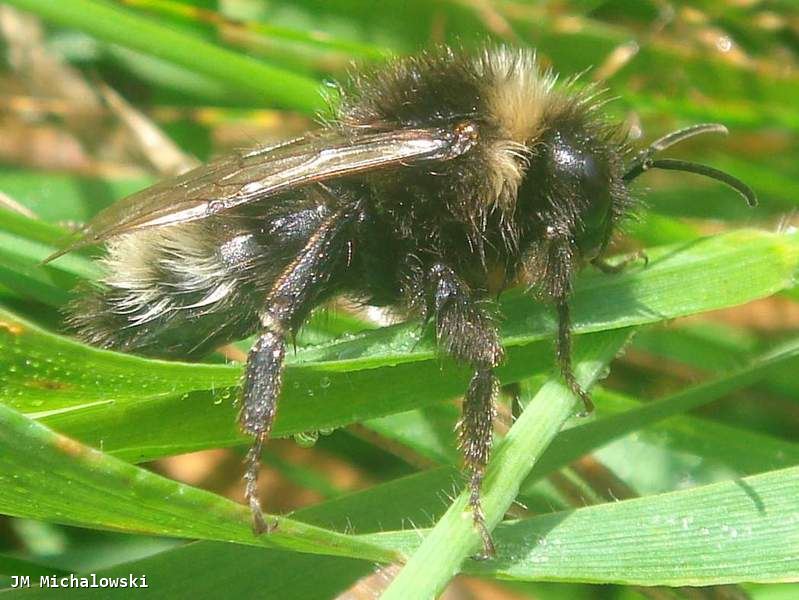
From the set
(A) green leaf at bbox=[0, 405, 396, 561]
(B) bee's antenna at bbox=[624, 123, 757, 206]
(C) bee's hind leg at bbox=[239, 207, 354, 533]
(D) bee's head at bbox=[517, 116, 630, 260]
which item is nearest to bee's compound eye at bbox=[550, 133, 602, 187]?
(D) bee's head at bbox=[517, 116, 630, 260]

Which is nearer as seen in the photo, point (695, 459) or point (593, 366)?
point (593, 366)

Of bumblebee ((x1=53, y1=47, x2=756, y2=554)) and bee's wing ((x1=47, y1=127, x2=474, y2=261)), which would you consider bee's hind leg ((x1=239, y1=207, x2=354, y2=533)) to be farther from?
bee's wing ((x1=47, y1=127, x2=474, y2=261))

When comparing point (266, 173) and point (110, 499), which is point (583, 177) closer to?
point (266, 173)

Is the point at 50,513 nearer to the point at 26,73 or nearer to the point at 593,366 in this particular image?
the point at 593,366

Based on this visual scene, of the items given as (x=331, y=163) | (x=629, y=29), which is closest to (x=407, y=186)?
(x=331, y=163)

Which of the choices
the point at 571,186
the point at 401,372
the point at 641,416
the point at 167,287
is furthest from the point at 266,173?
the point at 641,416
